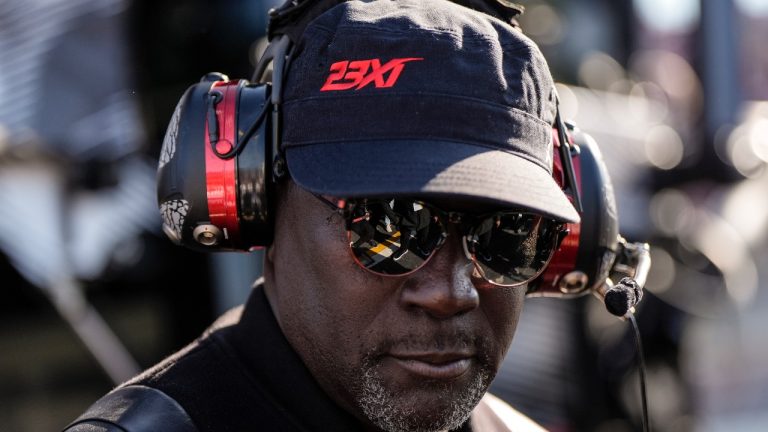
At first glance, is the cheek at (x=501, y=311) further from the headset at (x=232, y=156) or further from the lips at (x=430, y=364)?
the headset at (x=232, y=156)

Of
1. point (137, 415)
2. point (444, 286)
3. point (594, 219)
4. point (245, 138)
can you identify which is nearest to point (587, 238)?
point (594, 219)

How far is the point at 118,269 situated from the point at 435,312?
2.96 meters

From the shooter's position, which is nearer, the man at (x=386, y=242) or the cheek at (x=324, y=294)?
the man at (x=386, y=242)

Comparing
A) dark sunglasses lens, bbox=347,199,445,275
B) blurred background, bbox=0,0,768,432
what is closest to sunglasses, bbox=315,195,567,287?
dark sunglasses lens, bbox=347,199,445,275

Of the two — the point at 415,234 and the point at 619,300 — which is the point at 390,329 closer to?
the point at 415,234

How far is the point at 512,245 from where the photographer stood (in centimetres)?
188

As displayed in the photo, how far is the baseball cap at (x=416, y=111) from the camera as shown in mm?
1694

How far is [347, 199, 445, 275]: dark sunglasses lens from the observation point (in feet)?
5.82

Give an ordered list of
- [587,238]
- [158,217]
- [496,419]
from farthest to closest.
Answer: [158,217]
[496,419]
[587,238]

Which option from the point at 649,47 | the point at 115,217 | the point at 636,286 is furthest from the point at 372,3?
the point at 649,47

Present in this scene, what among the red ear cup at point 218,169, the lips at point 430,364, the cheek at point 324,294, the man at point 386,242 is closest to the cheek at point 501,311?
the man at point 386,242

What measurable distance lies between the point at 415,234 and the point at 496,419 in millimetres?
701

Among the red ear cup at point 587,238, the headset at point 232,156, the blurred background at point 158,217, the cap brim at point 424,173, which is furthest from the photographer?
the blurred background at point 158,217

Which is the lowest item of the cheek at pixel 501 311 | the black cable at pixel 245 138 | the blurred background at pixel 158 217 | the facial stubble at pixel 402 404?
the blurred background at pixel 158 217
